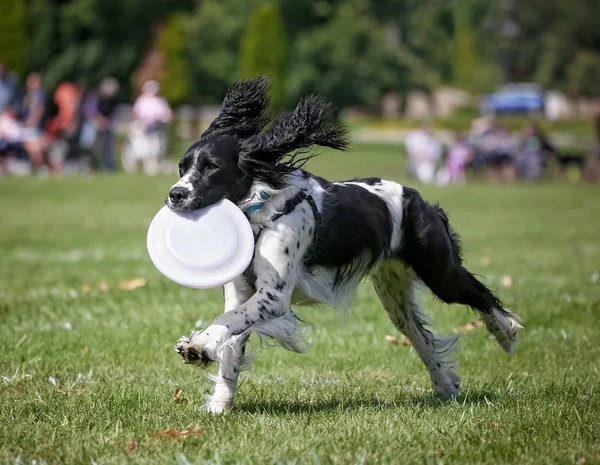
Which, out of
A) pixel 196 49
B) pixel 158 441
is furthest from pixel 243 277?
pixel 196 49

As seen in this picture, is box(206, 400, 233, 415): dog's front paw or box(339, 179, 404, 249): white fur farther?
box(339, 179, 404, 249): white fur

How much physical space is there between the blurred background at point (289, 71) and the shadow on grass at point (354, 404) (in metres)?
20.8

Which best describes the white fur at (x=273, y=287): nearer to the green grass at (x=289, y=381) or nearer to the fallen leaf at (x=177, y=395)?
the fallen leaf at (x=177, y=395)

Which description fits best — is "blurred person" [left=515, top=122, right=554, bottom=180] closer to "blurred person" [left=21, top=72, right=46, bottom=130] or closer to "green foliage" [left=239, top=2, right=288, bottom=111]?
"blurred person" [left=21, top=72, right=46, bottom=130]

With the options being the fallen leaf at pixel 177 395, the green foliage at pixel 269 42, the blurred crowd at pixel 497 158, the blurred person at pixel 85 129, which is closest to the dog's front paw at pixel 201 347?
the fallen leaf at pixel 177 395

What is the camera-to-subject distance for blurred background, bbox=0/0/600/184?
92.5 feet

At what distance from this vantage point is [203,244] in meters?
5.56

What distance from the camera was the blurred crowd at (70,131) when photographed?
25984 millimetres

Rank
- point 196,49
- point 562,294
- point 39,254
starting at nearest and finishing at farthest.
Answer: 1. point 562,294
2. point 39,254
3. point 196,49

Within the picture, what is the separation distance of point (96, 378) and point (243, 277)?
4.33 ft

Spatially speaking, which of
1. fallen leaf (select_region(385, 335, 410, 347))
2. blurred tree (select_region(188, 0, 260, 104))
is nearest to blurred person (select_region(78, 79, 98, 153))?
fallen leaf (select_region(385, 335, 410, 347))

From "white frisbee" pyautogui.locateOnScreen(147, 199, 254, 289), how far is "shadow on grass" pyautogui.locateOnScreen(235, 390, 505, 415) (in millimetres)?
783

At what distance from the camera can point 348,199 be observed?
5996mm

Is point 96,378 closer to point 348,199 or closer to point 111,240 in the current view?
point 348,199
